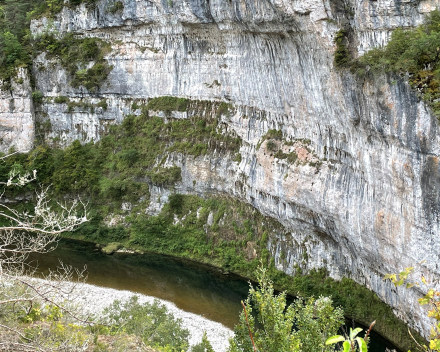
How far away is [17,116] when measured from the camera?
33.8 m

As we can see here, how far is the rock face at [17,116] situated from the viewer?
33.6 m

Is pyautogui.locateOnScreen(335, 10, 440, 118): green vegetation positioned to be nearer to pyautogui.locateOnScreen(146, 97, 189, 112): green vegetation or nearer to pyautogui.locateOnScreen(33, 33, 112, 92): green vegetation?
pyautogui.locateOnScreen(146, 97, 189, 112): green vegetation

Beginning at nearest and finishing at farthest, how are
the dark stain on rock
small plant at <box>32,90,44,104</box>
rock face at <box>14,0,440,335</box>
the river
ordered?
the dark stain on rock
rock face at <box>14,0,440,335</box>
the river
small plant at <box>32,90,44,104</box>

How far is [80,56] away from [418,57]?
85.1ft

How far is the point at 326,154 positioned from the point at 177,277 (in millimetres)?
10789

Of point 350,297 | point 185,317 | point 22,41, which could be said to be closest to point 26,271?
point 185,317

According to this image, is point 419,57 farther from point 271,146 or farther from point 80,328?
point 80,328

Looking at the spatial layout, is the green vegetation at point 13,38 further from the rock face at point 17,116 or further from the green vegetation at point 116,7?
the green vegetation at point 116,7

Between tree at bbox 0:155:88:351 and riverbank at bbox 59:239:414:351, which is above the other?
tree at bbox 0:155:88:351

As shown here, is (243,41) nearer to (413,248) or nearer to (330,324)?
(413,248)

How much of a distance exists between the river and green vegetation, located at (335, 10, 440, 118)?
40.4 feet

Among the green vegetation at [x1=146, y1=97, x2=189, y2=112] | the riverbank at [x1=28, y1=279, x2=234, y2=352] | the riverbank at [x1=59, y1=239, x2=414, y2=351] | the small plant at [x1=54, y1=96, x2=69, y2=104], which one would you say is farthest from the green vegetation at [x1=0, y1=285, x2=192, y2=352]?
the small plant at [x1=54, y1=96, x2=69, y2=104]

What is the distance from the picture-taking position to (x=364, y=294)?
18.8m

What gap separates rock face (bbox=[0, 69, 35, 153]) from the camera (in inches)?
1321
